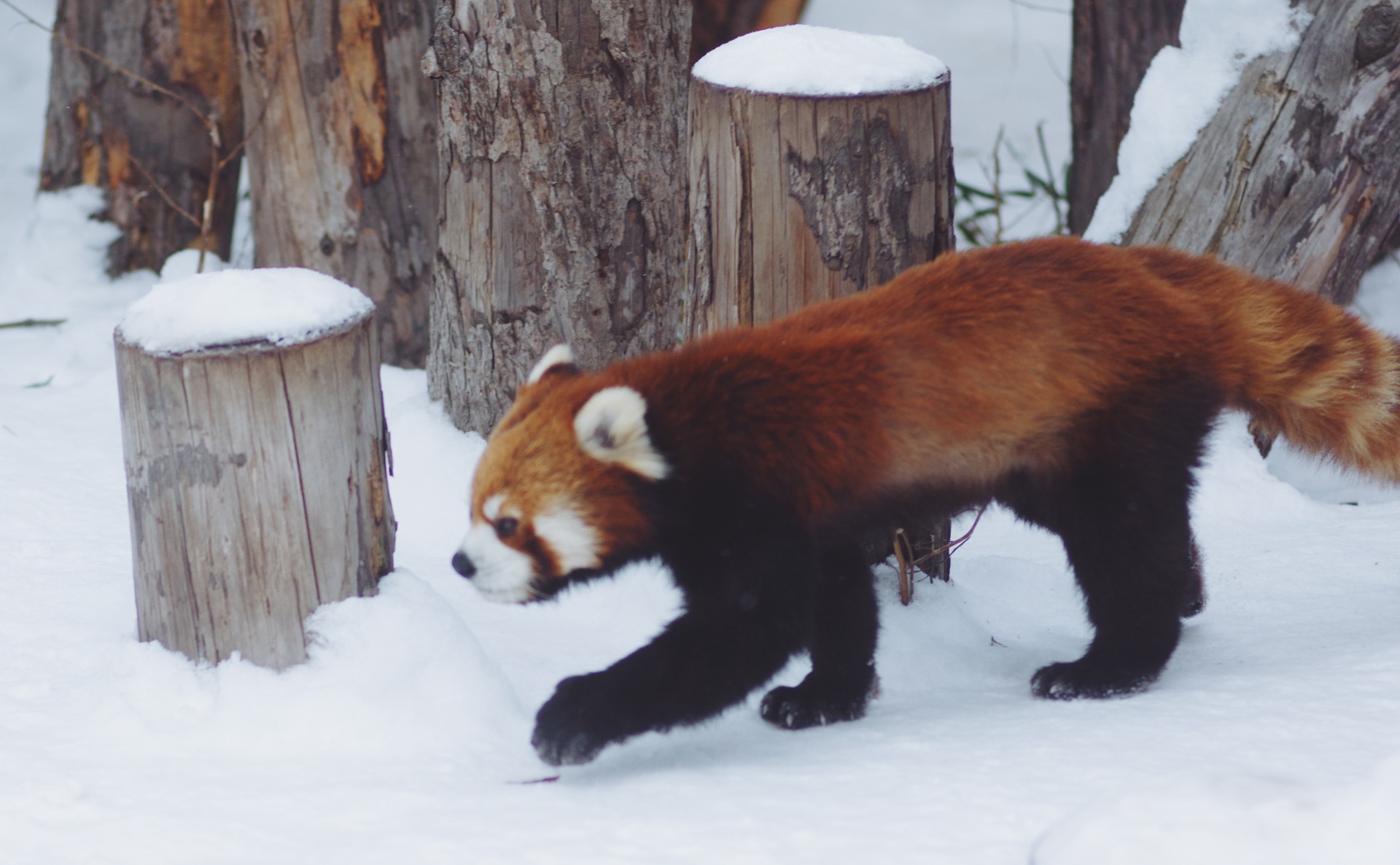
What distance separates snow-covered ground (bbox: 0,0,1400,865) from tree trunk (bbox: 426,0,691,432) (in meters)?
0.47

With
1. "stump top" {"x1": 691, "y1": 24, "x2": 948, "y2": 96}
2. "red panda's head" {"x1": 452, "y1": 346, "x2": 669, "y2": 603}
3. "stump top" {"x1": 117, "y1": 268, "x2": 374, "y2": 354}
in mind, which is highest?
"stump top" {"x1": 691, "y1": 24, "x2": 948, "y2": 96}

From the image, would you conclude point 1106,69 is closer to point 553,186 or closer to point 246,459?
point 553,186

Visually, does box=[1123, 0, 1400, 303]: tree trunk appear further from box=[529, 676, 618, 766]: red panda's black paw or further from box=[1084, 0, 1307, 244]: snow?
box=[529, 676, 618, 766]: red panda's black paw

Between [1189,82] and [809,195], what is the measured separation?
1.49 meters

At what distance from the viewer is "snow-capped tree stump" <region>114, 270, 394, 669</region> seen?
6.98 feet

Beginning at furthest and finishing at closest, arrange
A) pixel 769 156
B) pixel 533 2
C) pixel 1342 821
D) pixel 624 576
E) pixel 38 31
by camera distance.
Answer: pixel 38 31 < pixel 533 2 < pixel 624 576 < pixel 769 156 < pixel 1342 821

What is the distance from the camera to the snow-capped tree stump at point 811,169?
8.54 feet

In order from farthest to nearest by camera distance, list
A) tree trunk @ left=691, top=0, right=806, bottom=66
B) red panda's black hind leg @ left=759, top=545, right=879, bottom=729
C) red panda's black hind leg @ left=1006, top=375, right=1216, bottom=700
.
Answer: tree trunk @ left=691, top=0, right=806, bottom=66, red panda's black hind leg @ left=759, top=545, right=879, bottom=729, red panda's black hind leg @ left=1006, top=375, right=1216, bottom=700

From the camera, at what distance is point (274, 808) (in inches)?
76.6

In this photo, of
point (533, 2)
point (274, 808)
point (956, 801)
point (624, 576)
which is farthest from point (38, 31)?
point (956, 801)

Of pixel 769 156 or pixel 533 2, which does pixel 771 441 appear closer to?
pixel 769 156

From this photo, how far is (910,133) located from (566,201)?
1084 millimetres

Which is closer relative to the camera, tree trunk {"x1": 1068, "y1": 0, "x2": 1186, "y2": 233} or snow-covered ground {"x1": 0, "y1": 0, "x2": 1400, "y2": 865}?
snow-covered ground {"x1": 0, "y1": 0, "x2": 1400, "y2": 865}

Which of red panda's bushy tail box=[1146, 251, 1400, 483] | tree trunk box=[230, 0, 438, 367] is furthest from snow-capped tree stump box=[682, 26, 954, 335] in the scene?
tree trunk box=[230, 0, 438, 367]
